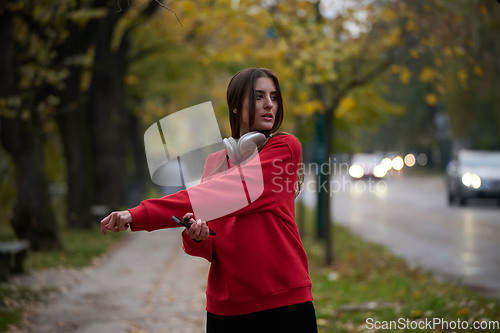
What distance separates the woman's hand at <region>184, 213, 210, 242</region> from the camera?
263 cm

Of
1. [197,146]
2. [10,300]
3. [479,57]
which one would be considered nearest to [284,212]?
→ [197,146]

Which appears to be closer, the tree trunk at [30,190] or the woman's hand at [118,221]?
the woman's hand at [118,221]

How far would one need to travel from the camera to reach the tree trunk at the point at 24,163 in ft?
32.5

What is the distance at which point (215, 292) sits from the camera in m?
2.97

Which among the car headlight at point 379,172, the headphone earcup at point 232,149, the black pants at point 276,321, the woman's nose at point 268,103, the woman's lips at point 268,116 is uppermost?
the woman's nose at point 268,103

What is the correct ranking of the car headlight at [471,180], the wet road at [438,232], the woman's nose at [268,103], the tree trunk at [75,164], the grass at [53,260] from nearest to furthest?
the woman's nose at [268,103]
the grass at [53,260]
the wet road at [438,232]
the tree trunk at [75,164]
the car headlight at [471,180]

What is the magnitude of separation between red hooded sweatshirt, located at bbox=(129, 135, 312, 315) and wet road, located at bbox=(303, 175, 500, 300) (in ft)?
19.6

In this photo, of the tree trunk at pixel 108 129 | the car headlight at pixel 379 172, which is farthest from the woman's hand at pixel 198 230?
the car headlight at pixel 379 172

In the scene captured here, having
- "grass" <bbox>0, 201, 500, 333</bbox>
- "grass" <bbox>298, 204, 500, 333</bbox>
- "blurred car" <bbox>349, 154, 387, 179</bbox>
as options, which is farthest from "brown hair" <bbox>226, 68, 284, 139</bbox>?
"blurred car" <bbox>349, 154, 387, 179</bbox>

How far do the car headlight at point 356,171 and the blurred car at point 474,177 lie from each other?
18.7m

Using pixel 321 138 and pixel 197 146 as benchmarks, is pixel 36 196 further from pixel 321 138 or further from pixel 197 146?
pixel 197 146

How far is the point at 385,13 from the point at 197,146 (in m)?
8.27

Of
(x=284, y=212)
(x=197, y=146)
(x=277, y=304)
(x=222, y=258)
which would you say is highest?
(x=197, y=146)

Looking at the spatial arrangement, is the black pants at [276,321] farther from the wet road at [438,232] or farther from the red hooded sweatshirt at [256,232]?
the wet road at [438,232]
